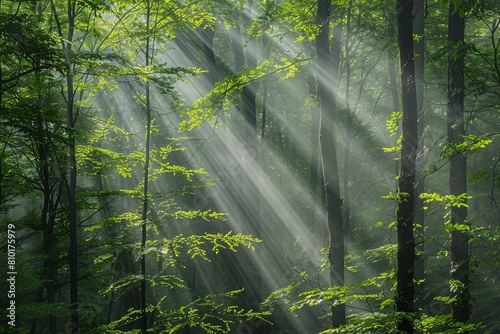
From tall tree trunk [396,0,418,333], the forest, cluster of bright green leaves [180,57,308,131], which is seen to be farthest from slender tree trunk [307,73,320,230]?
tall tree trunk [396,0,418,333]

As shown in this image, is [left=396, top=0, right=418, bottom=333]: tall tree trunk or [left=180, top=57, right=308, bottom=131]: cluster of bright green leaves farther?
[left=180, top=57, right=308, bottom=131]: cluster of bright green leaves

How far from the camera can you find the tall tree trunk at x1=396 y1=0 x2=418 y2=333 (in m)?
5.63

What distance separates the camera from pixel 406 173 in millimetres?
5691

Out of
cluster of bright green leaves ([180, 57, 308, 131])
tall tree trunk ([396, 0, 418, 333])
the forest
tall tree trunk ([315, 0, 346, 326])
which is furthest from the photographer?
tall tree trunk ([315, 0, 346, 326])

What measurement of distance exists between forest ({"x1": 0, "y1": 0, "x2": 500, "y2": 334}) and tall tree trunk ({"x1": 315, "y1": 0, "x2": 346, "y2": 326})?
4cm

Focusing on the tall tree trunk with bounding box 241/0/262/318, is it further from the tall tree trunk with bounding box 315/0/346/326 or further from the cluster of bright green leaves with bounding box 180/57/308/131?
the tall tree trunk with bounding box 315/0/346/326

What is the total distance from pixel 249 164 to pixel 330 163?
5608 mm

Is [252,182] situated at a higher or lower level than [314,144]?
lower

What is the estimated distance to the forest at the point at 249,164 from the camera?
19.9 ft

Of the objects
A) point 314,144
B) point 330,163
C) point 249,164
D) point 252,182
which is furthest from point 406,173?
point 314,144

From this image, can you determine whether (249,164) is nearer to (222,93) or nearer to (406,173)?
(222,93)

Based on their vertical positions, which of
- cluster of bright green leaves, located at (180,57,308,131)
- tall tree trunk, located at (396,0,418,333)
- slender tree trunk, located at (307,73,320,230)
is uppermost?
slender tree trunk, located at (307,73,320,230)

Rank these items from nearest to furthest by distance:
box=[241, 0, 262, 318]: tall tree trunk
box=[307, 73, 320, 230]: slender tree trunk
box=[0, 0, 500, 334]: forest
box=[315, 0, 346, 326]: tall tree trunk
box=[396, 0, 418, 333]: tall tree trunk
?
1. box=[396, 0, 418, 333]: tall tree trunk
2. box=[0, 0, 500, 334]: forest
3. box=[315, 0, 346, 326]: tall tree trunk
4. box=[241, 0, 262, 318]: tall tree trunk
5. box=[307, 73, 320, 230]: slender tree trunk

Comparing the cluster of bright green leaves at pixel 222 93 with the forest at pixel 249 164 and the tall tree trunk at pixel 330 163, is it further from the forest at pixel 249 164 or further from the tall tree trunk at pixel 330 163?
the tall tree trunk at pixel 330 163
